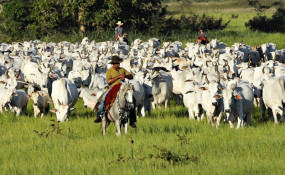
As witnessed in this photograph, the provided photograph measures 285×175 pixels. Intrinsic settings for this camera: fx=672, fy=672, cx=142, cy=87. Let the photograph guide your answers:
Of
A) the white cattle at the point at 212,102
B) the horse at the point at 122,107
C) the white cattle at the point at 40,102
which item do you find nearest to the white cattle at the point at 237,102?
the white cattle at the point at 212,102

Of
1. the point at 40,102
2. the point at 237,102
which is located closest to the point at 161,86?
the point at 40,102

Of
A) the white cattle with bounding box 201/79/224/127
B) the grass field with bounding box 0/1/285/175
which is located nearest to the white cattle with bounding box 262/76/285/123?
the grass field with bounding box 0/1/285/175

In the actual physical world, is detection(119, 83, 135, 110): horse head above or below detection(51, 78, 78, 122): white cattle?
above

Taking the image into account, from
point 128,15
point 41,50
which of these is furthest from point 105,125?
point 128,15

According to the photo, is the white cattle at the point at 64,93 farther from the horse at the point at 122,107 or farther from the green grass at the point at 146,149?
the horse at the point at 122,107

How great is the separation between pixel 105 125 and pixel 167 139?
59.9 inches

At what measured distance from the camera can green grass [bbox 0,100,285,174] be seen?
11141 mm

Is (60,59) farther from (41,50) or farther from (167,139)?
(167,139)

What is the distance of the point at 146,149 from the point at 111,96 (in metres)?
1.76

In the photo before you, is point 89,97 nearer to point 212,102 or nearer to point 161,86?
point 161,86

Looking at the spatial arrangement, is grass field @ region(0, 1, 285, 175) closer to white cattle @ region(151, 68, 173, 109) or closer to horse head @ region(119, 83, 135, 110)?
horse head @ region(119, 83, 135, 110)

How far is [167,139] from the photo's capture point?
46.3 ft

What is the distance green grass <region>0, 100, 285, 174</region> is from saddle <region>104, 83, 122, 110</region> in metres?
0.72

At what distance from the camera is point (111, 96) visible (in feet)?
46.5
